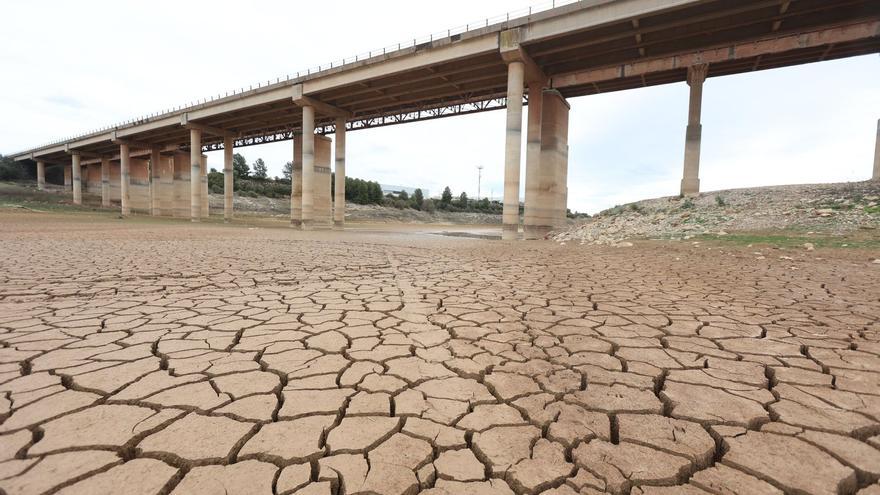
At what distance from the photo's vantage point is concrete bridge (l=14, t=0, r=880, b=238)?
41.8ft

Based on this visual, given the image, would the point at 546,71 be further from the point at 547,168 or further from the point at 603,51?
the point at 547,168

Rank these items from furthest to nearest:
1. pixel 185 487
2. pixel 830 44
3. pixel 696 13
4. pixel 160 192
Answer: pixel 160 192, pixel 830 44, pixel 696 13, pixel 185 487

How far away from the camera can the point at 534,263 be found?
7270mm

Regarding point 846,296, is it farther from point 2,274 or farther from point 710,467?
point 2,274

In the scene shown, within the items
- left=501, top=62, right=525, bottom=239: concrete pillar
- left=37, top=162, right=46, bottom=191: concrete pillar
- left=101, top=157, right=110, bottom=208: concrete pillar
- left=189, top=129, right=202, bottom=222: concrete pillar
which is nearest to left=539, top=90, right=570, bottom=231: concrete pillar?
left=501, top=62, right=525, bottom=239: concrete pillar

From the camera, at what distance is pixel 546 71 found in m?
17.0

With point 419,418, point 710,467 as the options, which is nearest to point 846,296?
point 710,467

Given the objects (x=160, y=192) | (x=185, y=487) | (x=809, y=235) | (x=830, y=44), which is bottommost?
(x=185, y=487)

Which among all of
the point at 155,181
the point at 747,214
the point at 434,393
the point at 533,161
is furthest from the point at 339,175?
the point at 155,181

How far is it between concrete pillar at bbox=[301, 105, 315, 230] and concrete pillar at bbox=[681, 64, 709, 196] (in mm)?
18751

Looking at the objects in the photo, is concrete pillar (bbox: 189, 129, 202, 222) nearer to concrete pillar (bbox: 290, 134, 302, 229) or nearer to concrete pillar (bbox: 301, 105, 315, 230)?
concrete pillar (bbox: 290, 134, 302, 229)

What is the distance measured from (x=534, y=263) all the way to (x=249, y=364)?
590 cm

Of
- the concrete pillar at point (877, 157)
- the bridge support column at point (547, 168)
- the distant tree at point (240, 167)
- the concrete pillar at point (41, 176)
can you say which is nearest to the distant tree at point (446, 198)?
the distant tree at point (240, 167)

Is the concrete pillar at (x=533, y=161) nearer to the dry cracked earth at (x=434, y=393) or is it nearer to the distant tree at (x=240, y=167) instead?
the dry cracked earth at (x=434, y=393)
